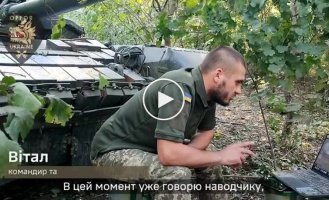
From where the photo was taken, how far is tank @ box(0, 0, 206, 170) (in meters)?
4.04

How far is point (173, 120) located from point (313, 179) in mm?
1192

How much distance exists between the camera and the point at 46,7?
552 cm

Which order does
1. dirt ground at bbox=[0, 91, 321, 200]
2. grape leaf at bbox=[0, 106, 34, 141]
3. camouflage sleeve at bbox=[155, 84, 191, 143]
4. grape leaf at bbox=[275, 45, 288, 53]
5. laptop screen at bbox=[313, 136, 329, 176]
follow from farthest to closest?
dirt ground at bbox=[0, 91, 321, 200] < laptop screen at bbox=[313, 136, 329, 176] < grape leaf at bbox=[275, 45, 288, 53] < camouflage sleeve at bbox=[155, 84, 191, 143] < grape leaf at bbox=[0, 106, 34, 141]

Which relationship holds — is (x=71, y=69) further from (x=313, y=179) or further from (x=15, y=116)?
(x=15, y=116)

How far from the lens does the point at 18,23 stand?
233 inches

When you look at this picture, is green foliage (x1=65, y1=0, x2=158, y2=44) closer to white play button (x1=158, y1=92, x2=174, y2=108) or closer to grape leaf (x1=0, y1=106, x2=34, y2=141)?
white play button (x1=158, y1=92, x2=174, y2=108)

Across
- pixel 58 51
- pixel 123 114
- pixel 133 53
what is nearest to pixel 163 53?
pixel 133 53

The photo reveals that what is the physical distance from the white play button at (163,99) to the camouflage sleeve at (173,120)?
0.07 ft

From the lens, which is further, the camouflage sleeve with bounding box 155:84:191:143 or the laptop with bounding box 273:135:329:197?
the laptop with bounding box 273:135:329:197

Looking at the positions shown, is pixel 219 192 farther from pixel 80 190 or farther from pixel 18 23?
pixel 18 23

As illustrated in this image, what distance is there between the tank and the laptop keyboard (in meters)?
1.73

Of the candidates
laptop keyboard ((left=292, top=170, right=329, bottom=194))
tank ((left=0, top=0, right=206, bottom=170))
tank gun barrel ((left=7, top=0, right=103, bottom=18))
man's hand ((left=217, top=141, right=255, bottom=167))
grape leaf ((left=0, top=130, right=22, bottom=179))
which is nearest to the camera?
grape leaf ((left=0, top=130, right=22, bottom=179))

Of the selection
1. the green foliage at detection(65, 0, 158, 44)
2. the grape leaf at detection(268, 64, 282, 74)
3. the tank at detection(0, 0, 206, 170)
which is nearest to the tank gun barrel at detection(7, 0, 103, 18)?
the tank at detection(0, 0, 206, 170)

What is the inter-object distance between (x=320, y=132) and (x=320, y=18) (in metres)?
3.81
